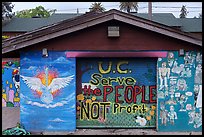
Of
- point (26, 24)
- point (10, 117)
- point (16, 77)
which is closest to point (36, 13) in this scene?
point (26, 24)

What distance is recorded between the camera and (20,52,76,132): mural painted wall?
9438mm

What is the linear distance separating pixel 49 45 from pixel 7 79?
5435mm

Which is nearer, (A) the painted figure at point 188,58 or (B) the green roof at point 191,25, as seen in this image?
(A) the painted figure at point 188,58

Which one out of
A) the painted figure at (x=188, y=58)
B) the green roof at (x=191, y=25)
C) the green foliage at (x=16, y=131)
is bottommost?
the green foliage at (x=16, y=131)

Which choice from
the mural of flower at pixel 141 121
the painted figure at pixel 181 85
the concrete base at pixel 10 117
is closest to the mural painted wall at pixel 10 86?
the concrete base at pixel 10 117

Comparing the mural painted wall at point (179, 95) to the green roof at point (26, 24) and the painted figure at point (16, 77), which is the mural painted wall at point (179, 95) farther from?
the green roof at point (26, 24)

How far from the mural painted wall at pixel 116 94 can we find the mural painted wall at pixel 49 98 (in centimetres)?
35

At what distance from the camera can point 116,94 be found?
31.9 ft

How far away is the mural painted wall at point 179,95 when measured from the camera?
9391 mm

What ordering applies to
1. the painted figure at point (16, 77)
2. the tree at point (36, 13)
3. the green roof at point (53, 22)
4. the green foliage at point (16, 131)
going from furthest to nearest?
the tree at point (36, 13) < the green roof at point (53, 22) < the painted figure at point (16, 77) < the green foliage at point (16, 131)

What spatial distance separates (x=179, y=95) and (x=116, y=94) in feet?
6.27

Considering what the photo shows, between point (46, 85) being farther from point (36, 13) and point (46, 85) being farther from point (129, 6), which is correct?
point (36, 13)

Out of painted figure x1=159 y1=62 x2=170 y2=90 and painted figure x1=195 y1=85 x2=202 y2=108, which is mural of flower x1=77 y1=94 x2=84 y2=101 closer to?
painted figure x1=159 y1=62 x2=170 y2=90

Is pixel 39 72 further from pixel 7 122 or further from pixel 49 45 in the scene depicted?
pixel 7 122
